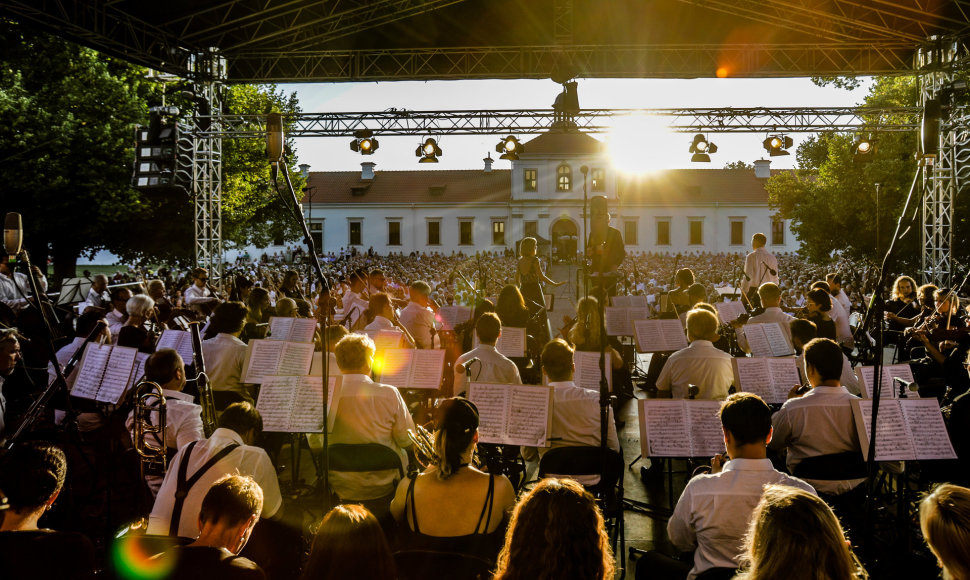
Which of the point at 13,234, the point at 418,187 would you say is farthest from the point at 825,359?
the point at 418,187

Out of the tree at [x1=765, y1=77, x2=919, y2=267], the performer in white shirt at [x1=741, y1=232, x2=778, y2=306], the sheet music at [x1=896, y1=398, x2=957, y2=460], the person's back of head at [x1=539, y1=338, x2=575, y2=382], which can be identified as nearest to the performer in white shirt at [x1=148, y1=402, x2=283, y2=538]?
the person's back of head at [x1=539, y1=338, x2=575, y2=382]

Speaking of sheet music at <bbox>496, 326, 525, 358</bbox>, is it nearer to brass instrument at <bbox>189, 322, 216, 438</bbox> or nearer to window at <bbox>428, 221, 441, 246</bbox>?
brass instrument at <bbox>189, 322, 216, 438</bbox>

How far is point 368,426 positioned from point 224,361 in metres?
2.29

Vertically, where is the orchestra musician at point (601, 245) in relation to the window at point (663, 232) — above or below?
below

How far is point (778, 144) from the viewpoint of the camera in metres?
15.2

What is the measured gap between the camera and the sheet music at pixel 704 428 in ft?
13.4

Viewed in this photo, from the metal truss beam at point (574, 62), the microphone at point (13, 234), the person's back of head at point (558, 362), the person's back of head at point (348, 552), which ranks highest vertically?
the metal truss beam at point (574, 62)

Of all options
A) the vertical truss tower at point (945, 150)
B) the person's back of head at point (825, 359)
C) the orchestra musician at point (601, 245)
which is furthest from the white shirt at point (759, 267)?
the person's back of head at point (825, 359)

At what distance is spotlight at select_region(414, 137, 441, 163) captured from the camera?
15.9m

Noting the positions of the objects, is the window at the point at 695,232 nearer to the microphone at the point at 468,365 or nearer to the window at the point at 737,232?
the window at the point at 737,232

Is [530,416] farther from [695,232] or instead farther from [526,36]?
[695,232]

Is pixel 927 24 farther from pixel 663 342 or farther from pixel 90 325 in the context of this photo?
pixel 90 325

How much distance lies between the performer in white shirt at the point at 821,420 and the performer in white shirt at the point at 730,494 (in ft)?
4.12

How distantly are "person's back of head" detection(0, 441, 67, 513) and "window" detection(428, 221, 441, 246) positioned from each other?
153ft
